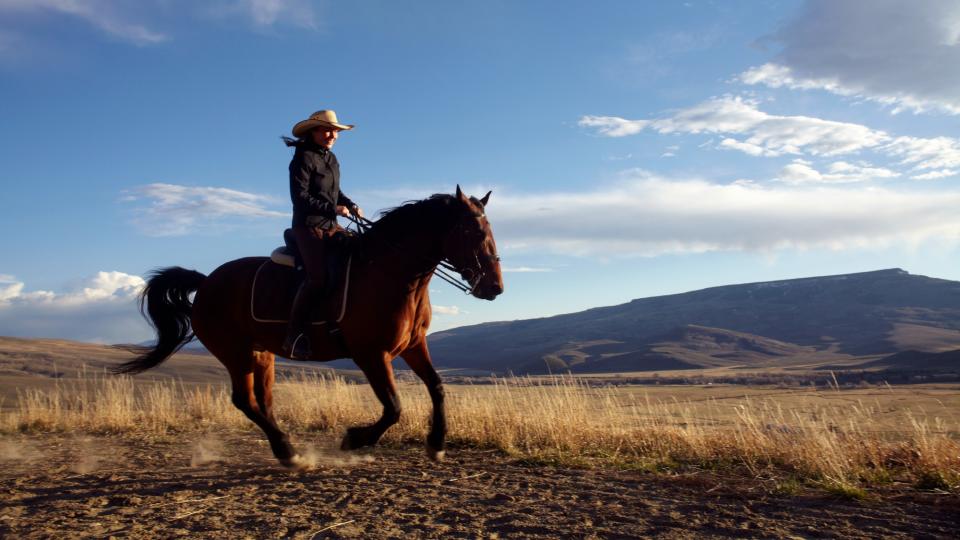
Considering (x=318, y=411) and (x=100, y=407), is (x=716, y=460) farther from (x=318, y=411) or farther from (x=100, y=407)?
(x=100, y=407)

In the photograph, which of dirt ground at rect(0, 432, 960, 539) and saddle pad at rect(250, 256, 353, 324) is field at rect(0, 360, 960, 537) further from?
saddle pad at rect(250, 256, 353, 324)

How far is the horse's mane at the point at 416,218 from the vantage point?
21.1ft

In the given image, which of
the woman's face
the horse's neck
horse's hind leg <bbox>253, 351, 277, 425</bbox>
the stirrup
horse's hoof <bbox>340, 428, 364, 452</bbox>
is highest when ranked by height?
the woman's face

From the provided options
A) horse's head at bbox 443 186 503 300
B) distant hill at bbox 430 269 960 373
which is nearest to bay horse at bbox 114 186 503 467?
horse's head at bbox 443 186 503 300

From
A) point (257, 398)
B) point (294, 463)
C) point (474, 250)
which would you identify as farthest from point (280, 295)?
point (474, 250)

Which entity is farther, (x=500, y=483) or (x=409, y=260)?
(x=409, y=260)

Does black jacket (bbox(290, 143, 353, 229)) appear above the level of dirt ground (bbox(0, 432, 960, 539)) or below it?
above

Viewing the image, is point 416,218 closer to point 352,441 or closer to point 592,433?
point 352,441

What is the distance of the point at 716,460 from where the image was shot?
261 inches

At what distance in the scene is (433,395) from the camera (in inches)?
263

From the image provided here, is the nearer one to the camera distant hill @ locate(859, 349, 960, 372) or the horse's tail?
the horse's tail

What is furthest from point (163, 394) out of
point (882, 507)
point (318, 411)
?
point (882, 507)

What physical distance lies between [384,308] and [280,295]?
1346 mm

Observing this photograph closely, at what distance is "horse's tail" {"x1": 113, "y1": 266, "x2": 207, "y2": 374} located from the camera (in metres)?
8.18
